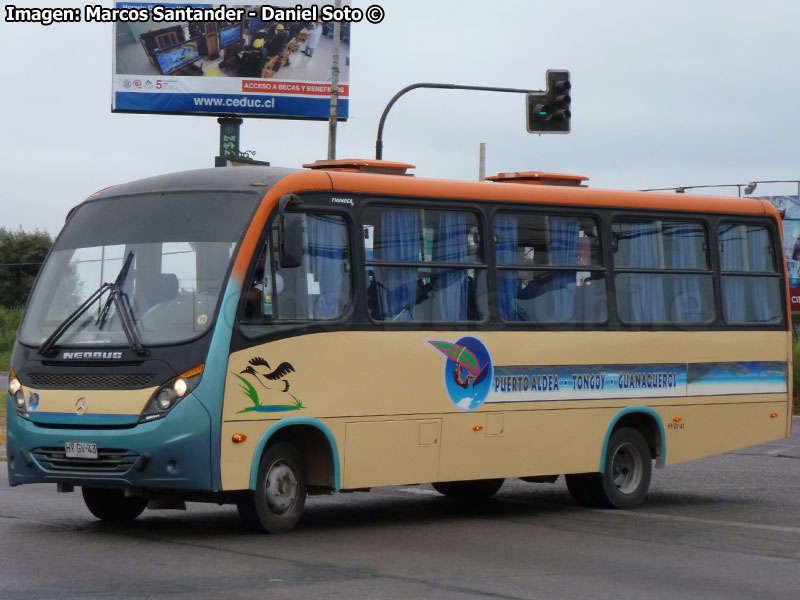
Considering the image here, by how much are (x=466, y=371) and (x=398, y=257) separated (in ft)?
4.09

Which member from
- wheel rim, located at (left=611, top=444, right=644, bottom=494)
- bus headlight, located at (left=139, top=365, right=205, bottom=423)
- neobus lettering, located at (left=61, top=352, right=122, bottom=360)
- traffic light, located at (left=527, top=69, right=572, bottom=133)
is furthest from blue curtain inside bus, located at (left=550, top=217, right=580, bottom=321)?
traffic light, located at (left=527, top=69, right=572, bottom=133)

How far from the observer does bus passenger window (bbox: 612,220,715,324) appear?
50.2 ft

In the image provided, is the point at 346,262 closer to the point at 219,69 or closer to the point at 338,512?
the point at 338,512

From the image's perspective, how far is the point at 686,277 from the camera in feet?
51.9

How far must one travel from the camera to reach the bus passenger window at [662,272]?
603 inches

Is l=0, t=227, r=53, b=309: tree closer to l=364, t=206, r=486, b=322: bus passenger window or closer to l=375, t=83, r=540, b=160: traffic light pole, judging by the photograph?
l=375, t=83, r=540, b=160: traffic light pole

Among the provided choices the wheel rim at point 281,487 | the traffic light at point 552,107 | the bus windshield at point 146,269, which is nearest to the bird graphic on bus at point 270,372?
the bus windshield at point 146,269

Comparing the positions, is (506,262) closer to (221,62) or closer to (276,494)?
(276,494)

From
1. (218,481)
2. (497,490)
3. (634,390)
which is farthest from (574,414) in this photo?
(218,481)

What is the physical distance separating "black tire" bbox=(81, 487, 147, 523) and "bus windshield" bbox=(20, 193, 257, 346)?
1.49 m

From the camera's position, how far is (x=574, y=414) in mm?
14742

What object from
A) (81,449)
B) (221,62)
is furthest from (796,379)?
(81,449)

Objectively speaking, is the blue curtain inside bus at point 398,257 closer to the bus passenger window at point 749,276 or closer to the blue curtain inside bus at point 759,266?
the bus passenger window at point 749,276

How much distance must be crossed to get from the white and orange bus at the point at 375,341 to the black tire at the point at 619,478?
1.0 inches
